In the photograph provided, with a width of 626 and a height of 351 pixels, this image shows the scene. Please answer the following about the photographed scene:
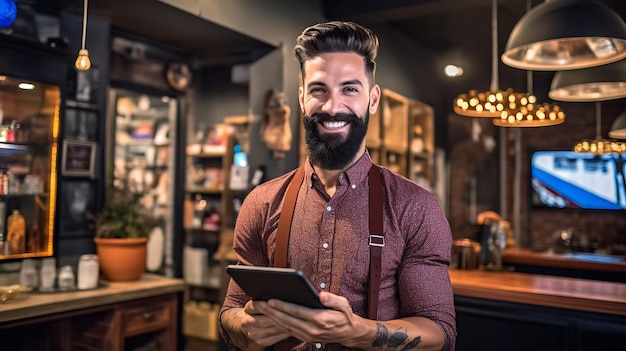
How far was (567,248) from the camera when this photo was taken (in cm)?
638

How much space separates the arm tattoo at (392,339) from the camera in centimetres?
148

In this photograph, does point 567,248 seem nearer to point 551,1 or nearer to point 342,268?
point 551,1

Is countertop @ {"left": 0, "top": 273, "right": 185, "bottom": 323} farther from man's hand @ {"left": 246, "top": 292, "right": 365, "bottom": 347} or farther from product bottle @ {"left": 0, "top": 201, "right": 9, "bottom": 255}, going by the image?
man's hand @ {"left": 246, "top": 292, "right": 365, "bottom": 347}

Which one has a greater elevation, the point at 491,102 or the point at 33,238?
the point at 491,102

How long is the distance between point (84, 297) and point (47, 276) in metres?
0.28

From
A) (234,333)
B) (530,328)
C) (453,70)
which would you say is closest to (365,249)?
(234,333)

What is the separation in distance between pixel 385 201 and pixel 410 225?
117 millimetres

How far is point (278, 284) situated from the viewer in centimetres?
133

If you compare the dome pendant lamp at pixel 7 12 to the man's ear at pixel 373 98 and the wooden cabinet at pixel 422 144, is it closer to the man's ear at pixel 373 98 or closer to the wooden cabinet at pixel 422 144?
the man's ear at pixel 373 98

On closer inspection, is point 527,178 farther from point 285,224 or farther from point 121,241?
point 285,224

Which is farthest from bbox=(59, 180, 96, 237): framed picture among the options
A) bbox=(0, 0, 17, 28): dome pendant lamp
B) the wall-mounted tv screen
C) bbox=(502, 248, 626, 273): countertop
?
the wall-mounted tv screen

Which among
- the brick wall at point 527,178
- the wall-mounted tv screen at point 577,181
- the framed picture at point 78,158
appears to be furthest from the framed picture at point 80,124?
the wall-mounted tv screen at point 577,181

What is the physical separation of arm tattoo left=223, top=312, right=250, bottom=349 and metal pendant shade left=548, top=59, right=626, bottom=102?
2.54 meters

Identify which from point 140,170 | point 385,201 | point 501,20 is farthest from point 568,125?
point 385,201
